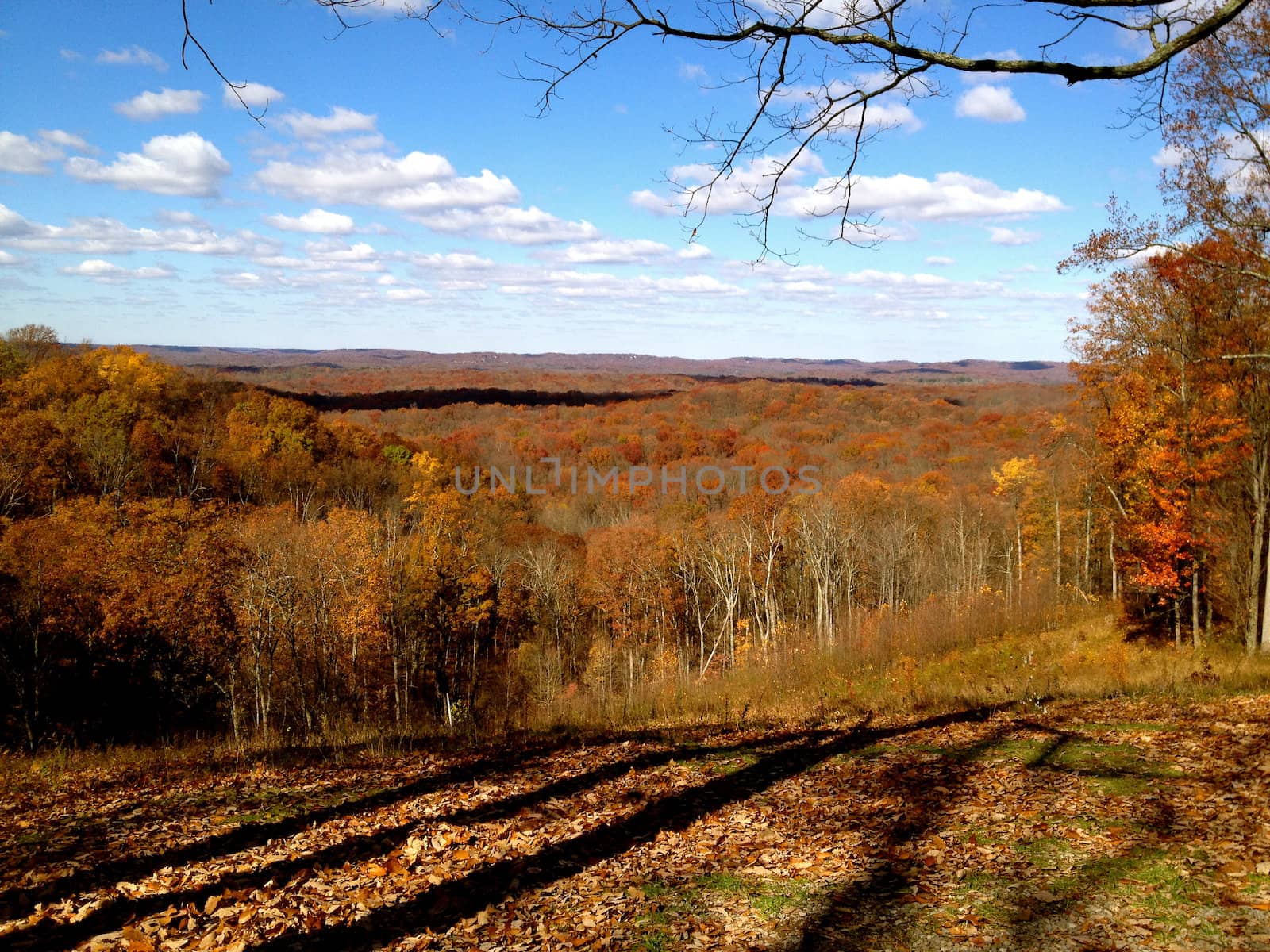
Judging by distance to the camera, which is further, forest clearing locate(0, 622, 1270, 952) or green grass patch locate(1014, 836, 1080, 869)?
green grass patch locate(1014, 836, 1080, 869)

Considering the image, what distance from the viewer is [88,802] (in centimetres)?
772

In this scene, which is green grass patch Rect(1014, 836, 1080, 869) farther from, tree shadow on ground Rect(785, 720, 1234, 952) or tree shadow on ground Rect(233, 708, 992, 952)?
tree shadow on ground Rect(233, 708, 992, 952)

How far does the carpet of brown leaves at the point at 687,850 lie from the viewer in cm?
463

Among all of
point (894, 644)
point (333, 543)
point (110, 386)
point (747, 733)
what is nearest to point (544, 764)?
point (747, 733)

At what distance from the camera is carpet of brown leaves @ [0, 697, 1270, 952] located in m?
4.63

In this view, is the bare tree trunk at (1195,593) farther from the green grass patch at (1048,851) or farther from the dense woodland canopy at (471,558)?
the green grass patch at (1048,851)

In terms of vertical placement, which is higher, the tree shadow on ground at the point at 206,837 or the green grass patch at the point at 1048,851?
the green grass patch at the point at 1048,851

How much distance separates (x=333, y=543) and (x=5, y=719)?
13.8 meters

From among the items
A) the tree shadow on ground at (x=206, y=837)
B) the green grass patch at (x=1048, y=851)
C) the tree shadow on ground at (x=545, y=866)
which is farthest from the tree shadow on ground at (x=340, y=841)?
the green grass patch at (x=1048, y=851)

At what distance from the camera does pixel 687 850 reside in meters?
5.95

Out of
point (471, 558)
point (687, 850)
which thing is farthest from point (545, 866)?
point (471, 558)

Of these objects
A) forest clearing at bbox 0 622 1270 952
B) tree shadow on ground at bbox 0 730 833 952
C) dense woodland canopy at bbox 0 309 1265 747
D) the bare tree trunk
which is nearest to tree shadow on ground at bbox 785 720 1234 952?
forest clearing at bbox 0 622 1270 952

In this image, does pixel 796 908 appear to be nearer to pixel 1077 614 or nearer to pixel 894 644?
pixel 894 644

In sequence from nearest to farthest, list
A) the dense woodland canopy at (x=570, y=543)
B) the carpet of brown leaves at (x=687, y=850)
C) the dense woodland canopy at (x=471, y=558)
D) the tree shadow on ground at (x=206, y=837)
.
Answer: the carpet of brown leaves at (x=687, y=850)
the tree shadow on ground at (x=206, y=837)
the dense woodland canopy at (x=570, y=543)
the dense woodland canopy at (x=471, y=558)
